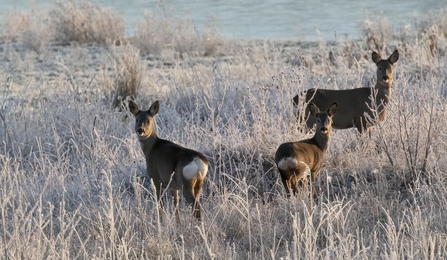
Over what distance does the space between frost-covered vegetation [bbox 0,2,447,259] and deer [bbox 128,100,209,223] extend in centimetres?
16

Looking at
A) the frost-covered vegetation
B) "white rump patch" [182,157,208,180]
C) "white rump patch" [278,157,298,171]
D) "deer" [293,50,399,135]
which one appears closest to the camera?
the frost-covered vegetation

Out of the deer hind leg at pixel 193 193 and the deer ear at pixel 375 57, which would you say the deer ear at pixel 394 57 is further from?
the deer hind leg at pixel 193 193

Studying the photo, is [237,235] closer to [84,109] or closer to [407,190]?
[407,190]

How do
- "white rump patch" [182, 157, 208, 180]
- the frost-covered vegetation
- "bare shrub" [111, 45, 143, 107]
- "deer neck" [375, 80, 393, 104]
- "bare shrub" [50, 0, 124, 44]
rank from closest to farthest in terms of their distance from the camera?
the frost-covered vegetation → "white rump patch" [182, 157, 208, 180] → "deer neck" [375, 80, 393, 104] → "bare shrub" [111, 45, 143, 107] → "bare shrub" [50, 0, 124, 44]

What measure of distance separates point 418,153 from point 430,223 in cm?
184

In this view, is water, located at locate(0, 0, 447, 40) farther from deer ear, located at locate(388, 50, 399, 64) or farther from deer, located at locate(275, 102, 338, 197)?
deer, located at locate(275, 102, 338, 197)

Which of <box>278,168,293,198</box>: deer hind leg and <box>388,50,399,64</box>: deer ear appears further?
<box>388,50,399,64</box>: deer ear

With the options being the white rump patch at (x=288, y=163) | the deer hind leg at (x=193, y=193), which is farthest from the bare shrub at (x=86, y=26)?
the deer hind leg at (x=193, y=193)

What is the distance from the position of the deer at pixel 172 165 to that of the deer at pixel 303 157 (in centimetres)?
71

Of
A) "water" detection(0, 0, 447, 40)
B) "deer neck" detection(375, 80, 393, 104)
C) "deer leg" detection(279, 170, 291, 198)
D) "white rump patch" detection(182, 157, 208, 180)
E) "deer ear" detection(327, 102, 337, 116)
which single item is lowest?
"water" detection(0, 0, 447, 40)

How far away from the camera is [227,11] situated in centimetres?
2788

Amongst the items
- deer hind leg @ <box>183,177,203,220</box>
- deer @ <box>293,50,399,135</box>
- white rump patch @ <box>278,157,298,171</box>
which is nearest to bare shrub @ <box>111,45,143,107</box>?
deer @ <box>293,50,399,135</box>

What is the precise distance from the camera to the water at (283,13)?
21.2 m

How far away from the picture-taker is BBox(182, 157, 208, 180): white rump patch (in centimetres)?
613
